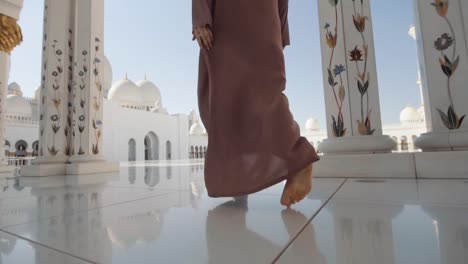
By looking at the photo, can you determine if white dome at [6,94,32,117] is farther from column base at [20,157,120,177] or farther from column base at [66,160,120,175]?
column base at [66,160,120,175]

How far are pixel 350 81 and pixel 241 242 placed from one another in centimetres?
160

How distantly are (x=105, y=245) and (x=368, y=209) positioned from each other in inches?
25.8

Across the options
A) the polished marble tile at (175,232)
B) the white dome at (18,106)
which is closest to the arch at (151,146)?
the white dome at (18,106)

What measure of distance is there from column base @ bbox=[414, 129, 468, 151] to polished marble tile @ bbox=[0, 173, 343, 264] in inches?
42.2

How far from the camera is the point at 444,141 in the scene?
4.55 ft

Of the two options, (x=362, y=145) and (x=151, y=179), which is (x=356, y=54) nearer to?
(x=362, y=145)

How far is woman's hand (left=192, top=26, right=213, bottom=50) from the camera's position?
79 centimetres

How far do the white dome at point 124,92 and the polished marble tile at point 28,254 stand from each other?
17.1 meters

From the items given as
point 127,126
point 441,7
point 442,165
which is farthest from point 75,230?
point 127,126

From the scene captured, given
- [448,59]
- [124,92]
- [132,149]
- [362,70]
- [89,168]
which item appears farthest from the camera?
[124,92]

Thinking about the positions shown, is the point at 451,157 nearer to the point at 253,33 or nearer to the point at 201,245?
the point at 253,33

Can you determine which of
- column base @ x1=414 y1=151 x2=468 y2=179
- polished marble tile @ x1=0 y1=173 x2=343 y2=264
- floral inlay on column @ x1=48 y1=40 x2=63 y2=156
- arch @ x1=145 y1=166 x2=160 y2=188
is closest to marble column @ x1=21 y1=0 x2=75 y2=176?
floral inlay on column @ x1=48 y1=40 x2=63 y2=156

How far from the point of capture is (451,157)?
133 cm

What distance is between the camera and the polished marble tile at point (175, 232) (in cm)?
40
